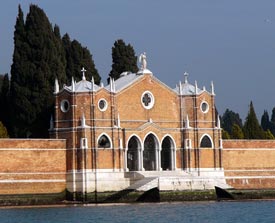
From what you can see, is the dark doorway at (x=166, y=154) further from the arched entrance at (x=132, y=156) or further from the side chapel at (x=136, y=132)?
the arched entrance at (x=132, y=156)

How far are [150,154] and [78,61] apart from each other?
8715 millimetres

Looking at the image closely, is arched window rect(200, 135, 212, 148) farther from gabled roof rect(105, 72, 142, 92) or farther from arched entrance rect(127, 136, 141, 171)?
gabled roof rect(105, 72, 142, 92)

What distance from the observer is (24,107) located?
182 feet

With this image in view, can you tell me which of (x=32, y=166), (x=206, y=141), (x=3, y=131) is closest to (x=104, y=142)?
(x=32, y=166)

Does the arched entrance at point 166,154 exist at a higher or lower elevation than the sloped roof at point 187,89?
lower

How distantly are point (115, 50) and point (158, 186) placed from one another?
15.0 metres

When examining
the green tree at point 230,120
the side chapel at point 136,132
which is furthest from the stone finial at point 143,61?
the green tree at point 230,120

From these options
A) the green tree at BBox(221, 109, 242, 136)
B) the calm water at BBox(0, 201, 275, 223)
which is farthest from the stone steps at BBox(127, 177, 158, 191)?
the green tree at BBox(221, 109, 242, 136)

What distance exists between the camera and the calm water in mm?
41406

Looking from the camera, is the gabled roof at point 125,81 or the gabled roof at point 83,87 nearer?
the gabled roof at point 83,87

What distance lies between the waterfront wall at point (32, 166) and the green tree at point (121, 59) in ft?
41.4

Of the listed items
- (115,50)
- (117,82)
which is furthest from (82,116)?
(115,50)

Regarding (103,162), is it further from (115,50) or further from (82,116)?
(115,50)

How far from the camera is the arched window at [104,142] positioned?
5353 centimetres
